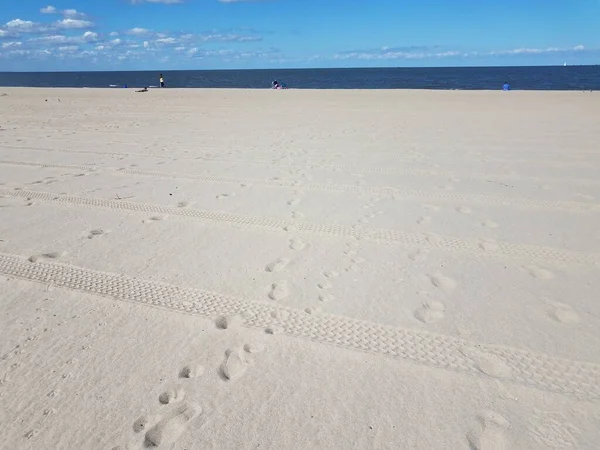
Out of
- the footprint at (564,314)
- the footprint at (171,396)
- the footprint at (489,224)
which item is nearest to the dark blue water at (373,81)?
the footprint at (489,224)

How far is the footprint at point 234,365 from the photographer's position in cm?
233

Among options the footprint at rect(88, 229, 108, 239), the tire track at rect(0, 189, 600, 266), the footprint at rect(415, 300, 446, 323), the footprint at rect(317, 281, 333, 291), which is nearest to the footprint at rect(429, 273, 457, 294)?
the footprint at rect(415, 300, 446, 323)

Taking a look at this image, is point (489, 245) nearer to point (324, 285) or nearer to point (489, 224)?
point (489, 224)

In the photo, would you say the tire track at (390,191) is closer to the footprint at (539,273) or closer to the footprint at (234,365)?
the footprint at (539,273)

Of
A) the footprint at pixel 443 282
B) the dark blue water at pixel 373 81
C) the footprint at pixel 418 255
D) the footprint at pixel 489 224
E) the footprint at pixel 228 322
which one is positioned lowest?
the dark blue water at pixel 373 81

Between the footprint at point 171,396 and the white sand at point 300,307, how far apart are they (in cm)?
1

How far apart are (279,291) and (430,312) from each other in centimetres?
111

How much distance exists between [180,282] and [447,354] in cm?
203

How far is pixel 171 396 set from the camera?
2176mm

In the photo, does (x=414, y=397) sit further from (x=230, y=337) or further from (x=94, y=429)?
(x=94, y=429)

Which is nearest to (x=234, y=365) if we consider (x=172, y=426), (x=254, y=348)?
(x=254, y=348)

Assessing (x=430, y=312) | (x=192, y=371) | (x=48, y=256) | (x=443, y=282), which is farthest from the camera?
(x=48, y=256)

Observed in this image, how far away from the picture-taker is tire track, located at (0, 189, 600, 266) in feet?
12.3

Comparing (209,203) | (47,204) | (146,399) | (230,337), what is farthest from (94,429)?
(47,204)
